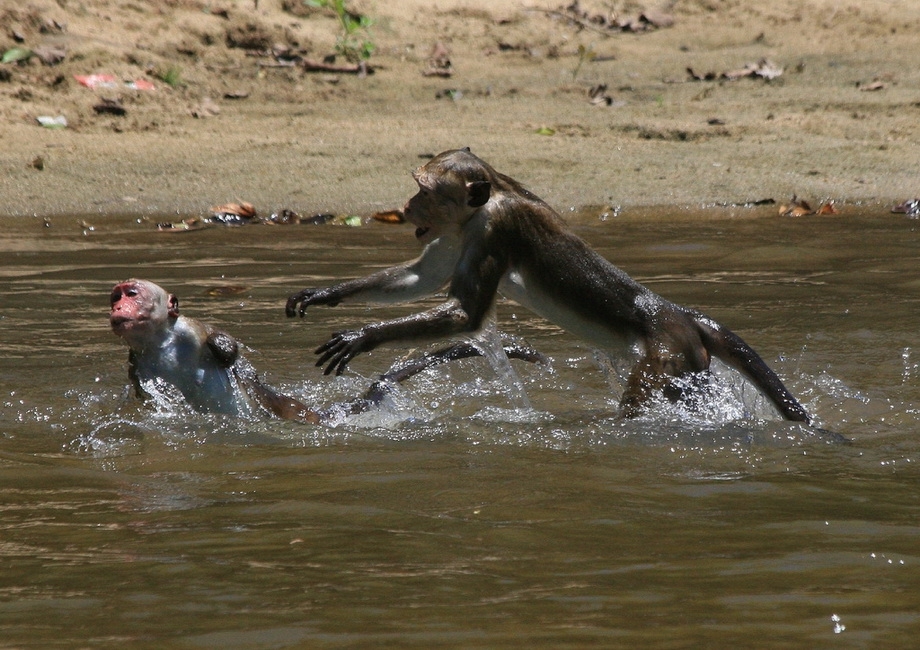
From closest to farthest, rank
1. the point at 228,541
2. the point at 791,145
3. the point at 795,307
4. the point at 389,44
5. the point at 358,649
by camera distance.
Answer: the point at 358,649, the point at 228,541, the point at 795,307, the point at 791,145, the point at 389,44

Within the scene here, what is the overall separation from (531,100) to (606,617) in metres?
10.2

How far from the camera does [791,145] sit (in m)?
11.9

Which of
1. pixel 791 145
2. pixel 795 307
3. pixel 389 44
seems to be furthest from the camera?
pixel 389 44

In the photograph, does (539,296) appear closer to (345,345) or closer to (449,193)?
(449,193)

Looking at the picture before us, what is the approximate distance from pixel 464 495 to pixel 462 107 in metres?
8.78

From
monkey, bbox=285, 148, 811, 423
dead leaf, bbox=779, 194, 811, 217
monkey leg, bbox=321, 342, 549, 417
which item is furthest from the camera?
dead leaf, bbox=779, 194, 811, 217

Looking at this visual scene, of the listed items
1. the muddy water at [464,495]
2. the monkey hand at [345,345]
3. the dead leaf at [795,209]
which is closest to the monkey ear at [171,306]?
the muddy water at [464,495]

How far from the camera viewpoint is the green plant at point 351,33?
1384 centimetres

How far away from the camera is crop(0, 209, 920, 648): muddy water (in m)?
3.36

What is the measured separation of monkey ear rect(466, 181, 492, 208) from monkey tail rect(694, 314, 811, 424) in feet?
3.15

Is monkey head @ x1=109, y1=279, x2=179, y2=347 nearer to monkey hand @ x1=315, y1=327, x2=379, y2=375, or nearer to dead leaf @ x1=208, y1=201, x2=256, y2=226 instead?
monkey hand @ x1=315, y1=327, x2=379, y2=375

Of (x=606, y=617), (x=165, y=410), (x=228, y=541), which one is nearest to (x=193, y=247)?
(x=165, y=410)

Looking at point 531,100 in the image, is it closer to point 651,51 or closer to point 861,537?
point 651,51

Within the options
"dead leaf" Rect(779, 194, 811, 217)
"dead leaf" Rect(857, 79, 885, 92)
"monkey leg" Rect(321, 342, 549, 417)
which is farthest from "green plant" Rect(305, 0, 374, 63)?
"monkey leg" Rect(321, 342, 549, 417)
